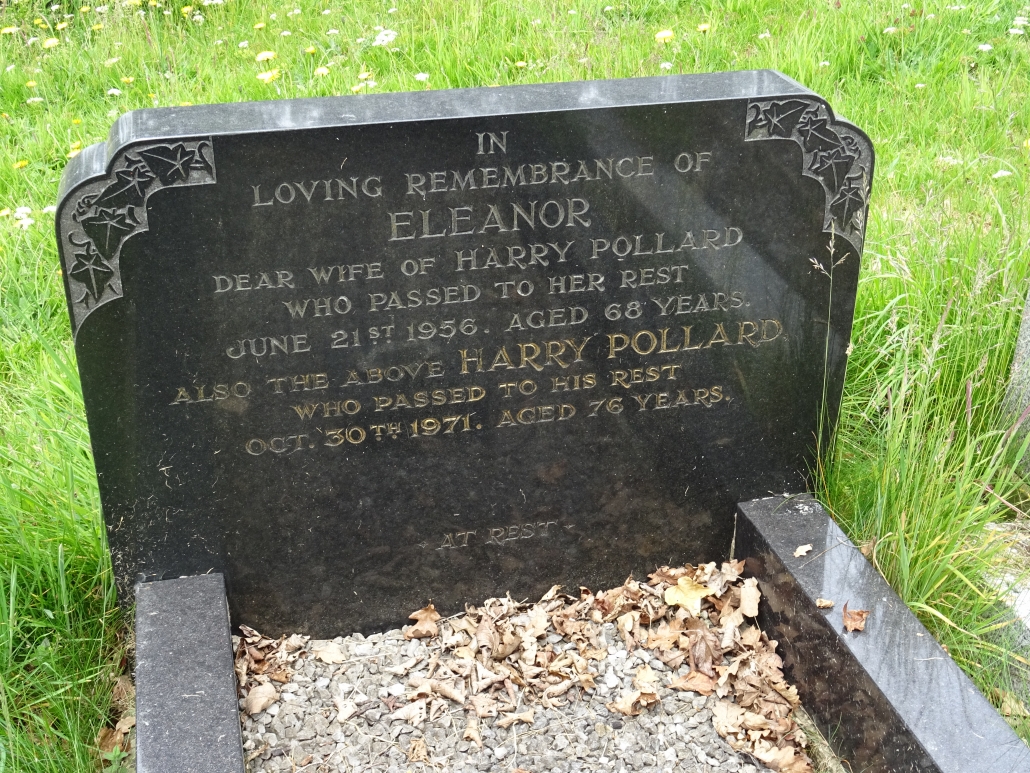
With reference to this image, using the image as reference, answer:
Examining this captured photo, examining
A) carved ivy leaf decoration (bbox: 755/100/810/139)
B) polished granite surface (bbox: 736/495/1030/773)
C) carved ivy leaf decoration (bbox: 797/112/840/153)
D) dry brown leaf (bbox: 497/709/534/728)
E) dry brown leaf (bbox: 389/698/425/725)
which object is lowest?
dry brown leaf (bbox: 497/709/534/728)

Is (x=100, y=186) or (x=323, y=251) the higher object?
(x=100, y=186)

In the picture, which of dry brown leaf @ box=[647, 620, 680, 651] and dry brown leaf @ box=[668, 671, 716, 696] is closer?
dry brown leaf @ box=[668, 671, 716, 696]

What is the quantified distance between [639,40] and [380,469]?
350cm

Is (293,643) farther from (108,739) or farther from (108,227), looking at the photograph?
(108,227)

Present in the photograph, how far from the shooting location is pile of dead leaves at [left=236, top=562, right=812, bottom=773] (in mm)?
2707

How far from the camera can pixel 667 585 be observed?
10.3 ft

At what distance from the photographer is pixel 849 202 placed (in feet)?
9.01

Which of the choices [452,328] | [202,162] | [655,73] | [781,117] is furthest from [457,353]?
[655,73]

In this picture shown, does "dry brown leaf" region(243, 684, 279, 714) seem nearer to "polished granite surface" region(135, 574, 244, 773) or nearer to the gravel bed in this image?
the gravel bed

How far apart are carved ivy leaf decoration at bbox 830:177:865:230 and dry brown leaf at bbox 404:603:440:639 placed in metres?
1.63

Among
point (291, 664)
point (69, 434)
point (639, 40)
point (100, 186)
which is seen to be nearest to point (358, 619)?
point (291, 664)

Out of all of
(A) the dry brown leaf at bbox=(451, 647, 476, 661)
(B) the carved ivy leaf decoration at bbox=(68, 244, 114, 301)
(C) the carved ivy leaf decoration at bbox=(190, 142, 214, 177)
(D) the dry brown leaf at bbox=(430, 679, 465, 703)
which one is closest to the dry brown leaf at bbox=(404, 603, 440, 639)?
(A) the dry brown leaf at bbox=(451, 647, 476, 661)

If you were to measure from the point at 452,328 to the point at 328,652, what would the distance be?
104 cm

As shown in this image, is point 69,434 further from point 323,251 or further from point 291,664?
point 323,251
